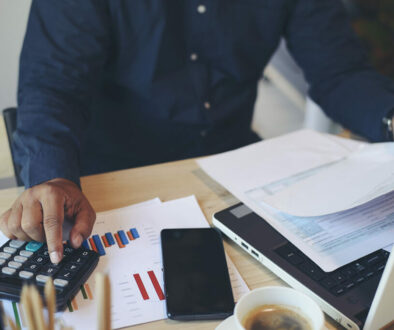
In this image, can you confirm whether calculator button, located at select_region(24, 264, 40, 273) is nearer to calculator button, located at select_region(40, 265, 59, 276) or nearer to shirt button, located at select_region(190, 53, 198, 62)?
calculator button, located at select_region(40, 265, 59, 276)

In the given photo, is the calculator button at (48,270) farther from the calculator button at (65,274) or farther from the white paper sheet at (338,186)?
the white paper sheet at (338,186)

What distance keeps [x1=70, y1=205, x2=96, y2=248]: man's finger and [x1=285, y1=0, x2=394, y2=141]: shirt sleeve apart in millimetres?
621

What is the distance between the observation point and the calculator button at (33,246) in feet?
1.96

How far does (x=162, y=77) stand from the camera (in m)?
1.05

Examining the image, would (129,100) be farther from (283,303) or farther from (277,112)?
(277,112)

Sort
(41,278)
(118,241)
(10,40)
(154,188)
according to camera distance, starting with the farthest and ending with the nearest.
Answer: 1. (10,40)
2. (154,188)
3. (118,241)
4. (41,278)

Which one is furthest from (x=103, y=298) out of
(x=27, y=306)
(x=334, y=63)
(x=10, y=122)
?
(x=334, y=63)

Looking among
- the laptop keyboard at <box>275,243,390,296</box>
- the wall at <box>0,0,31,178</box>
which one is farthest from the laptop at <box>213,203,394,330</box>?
the wall at <box>0,0,31,178</box>

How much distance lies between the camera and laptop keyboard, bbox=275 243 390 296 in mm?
552

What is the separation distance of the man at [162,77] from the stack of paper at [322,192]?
0.20 meters

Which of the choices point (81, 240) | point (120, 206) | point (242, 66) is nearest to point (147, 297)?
point (81, 240)

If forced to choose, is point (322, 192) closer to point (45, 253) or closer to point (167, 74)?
point (45, 253)

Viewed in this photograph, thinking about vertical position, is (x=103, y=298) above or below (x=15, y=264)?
above

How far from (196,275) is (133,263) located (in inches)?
3.6
